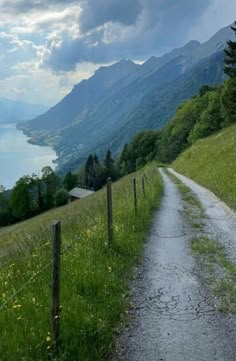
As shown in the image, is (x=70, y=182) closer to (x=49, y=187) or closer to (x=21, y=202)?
(x=49, y=187)

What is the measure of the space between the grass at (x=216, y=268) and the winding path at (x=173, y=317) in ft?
0.64

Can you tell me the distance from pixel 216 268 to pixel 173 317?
3.04 meters

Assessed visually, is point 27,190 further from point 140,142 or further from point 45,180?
point 140,142

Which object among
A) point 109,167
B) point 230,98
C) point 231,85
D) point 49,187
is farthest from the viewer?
point 109,167

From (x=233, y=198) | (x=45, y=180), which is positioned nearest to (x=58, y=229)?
(x=233, y=198)

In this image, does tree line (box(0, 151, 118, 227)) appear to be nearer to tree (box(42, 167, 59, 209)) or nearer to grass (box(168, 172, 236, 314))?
tree (box(42, 167, 59, 209))

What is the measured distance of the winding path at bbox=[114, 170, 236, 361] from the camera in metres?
6.35

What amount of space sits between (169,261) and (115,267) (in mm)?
1985

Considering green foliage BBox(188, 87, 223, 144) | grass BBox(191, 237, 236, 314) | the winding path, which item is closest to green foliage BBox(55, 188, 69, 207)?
green foliage BBox(188, 87, 223, 144)

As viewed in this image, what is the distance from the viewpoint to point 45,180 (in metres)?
115

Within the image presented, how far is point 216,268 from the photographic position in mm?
10320

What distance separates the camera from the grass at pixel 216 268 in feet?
27.2

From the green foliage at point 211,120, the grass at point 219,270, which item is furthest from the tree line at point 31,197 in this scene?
the grass at point 219,270

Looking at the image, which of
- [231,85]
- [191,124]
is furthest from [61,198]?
[231,85]
